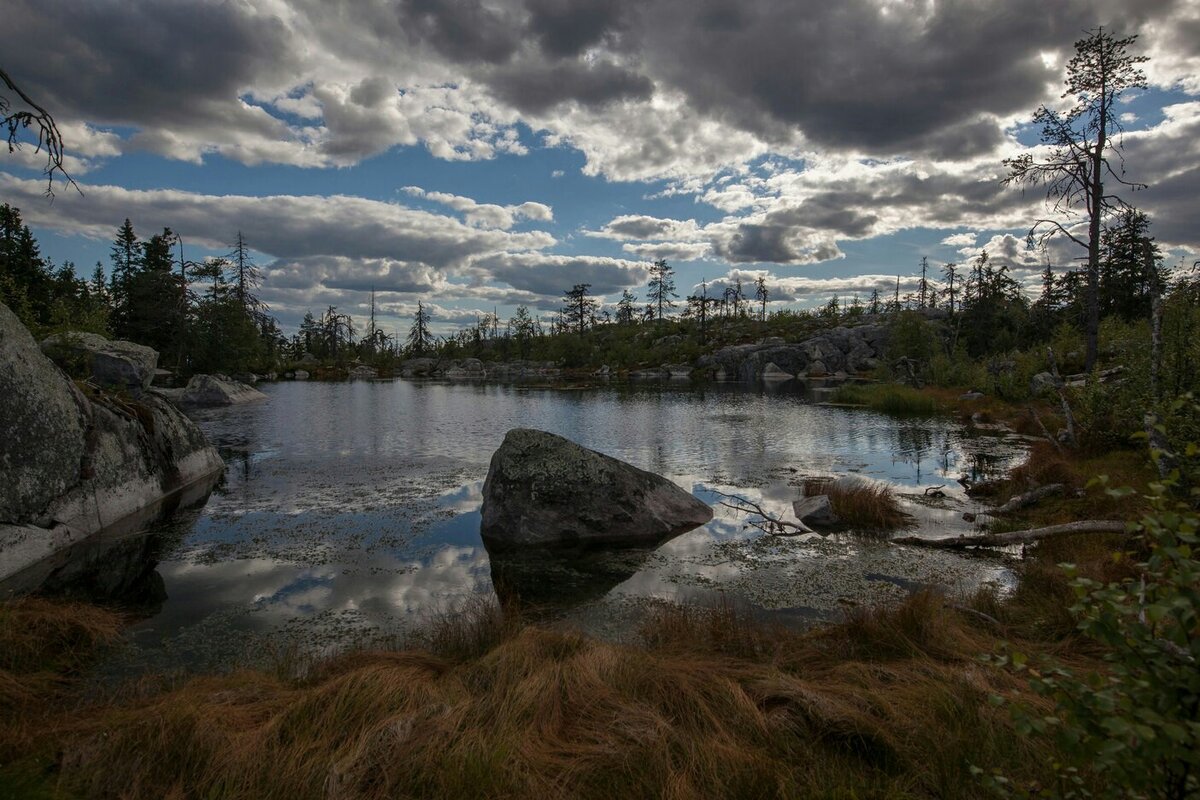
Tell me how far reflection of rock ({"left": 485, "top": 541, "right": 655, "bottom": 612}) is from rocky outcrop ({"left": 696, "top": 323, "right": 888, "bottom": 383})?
2926 inches

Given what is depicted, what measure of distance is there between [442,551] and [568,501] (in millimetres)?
2726

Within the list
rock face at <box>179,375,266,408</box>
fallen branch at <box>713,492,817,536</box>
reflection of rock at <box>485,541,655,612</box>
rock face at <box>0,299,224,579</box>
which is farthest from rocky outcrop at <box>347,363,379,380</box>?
reflection of rock at <box>485,541,655,612</box>

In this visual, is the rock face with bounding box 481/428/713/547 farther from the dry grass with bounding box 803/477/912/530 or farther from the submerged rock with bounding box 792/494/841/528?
the dry grass with bounding box 803/477/912/530

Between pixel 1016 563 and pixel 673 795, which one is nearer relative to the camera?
pixel 673 795

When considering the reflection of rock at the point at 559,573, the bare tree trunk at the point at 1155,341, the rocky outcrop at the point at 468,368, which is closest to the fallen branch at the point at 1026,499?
the bare tree trunk at the point at 1155,341

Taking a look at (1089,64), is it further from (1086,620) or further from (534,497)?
(1086,620)

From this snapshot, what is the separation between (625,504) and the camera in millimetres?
12930

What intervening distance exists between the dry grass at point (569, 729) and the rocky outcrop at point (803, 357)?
79.4 meters

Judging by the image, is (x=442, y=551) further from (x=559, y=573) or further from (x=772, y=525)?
(x=772, y=525)

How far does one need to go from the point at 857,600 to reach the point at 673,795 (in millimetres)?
6132

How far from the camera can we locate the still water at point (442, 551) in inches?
347

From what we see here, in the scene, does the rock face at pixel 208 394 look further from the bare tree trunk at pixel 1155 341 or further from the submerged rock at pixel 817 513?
the bare tree trunk at pixel 1155 341

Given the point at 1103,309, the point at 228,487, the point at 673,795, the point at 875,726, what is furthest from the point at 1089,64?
the point at 1103,309

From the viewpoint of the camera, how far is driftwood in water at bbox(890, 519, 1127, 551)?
8.81 metres
